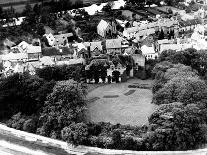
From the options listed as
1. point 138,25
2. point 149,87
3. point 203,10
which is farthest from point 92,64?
point 203,10

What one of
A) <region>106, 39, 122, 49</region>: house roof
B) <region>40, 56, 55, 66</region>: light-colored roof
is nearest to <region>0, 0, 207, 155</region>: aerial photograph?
<region>106, 39, 122, 49</region>: house roof

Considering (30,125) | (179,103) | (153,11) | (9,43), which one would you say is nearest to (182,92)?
(179,103)

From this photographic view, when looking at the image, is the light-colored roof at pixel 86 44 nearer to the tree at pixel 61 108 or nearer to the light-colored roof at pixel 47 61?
the light-colored roof at pixel 47 61

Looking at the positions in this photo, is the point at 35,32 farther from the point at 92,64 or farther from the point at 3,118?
the point at 3,118

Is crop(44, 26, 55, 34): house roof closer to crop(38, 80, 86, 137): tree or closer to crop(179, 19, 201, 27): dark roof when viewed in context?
crop(179, 19, 201, 27): dark roof

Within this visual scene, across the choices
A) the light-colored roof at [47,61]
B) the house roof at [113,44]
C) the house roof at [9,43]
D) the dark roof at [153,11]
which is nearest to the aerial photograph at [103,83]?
the house roof at [113,44]

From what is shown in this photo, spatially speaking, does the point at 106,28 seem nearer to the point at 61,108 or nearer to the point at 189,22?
the point at 189,22
